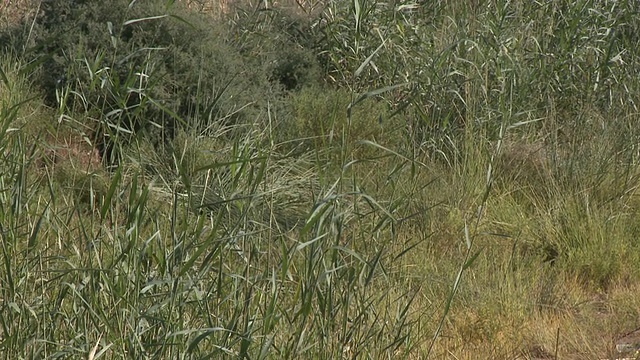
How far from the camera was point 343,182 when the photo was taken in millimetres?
3867

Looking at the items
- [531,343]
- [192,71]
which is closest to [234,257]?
[531,343]

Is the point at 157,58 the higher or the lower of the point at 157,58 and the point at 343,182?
the lower

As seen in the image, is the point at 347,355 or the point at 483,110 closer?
the point at 347,355

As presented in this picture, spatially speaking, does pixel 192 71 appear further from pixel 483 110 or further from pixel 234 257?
pixel 234 257

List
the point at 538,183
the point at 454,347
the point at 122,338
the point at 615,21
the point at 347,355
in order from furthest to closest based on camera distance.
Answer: the point at 615,21
the point at 538,183
the point at 454,347
the point at 347,355
the point at 122,338

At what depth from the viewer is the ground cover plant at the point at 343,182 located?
305 centimetres

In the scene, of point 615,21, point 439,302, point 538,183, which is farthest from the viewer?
point 615,21

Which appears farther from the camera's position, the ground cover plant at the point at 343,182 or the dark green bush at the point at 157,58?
the dark green bush at the point at 157,58

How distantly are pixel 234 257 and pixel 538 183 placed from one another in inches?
96.0

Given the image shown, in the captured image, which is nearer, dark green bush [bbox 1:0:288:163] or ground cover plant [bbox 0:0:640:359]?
ground cover plant [bbox 0:0:640:359]

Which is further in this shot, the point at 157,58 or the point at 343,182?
the point at 157,58

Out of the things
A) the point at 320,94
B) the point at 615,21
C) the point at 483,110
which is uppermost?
the point at 615,21

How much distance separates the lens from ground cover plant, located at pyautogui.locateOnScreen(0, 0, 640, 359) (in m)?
3.05

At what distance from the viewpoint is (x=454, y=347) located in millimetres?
4246
